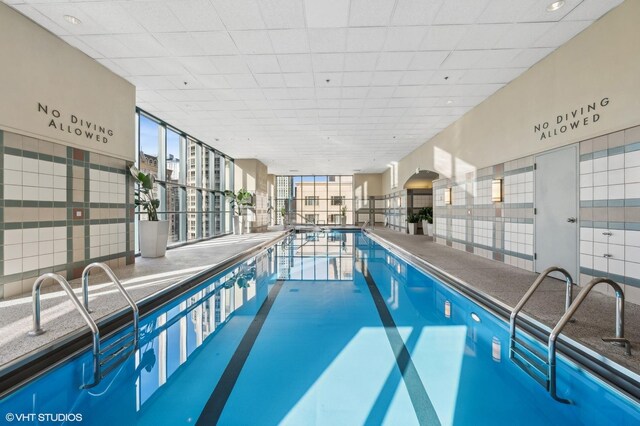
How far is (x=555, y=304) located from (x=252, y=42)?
15.7 feet

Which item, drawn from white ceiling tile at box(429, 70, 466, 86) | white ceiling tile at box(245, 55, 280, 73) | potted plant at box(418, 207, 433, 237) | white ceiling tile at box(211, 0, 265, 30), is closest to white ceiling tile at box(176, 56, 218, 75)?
white ceiling tile at box(245, 55, 280, 73)

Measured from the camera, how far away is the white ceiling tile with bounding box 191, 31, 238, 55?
3.86 metres

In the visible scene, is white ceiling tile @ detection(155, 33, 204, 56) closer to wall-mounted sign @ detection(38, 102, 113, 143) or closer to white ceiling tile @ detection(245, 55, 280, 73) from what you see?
white ceiling tile @ detection(245, 55, 280, 73)

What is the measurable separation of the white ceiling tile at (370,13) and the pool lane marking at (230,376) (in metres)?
3.66

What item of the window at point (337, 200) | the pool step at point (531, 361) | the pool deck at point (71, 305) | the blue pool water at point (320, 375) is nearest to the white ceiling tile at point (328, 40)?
the blue pool water at point (320, 375)

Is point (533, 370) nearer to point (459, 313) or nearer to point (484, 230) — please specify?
point (459, 313)

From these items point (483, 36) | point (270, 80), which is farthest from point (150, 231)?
point (483, 36)

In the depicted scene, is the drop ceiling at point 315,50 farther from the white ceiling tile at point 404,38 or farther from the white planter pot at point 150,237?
the white planter pot at point 150,237

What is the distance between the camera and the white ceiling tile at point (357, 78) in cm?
490

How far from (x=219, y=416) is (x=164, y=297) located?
2.28 m

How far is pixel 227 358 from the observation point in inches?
102

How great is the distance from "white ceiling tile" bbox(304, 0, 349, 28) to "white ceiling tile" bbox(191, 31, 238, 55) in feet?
3.75

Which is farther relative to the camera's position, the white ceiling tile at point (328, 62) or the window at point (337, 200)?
the window at point (337, 200)

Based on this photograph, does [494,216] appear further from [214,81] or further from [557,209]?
[214,81]
